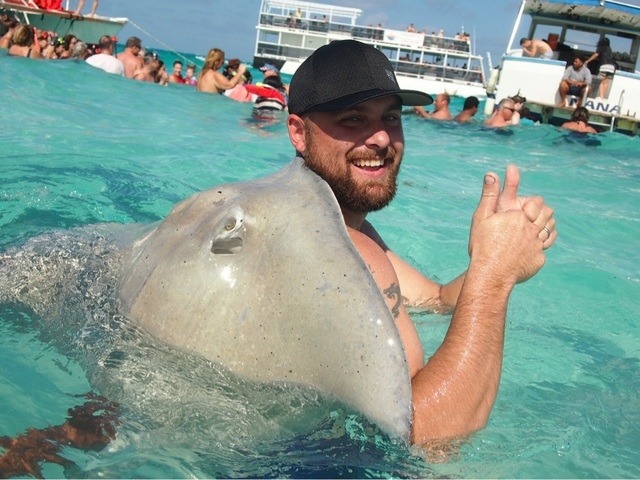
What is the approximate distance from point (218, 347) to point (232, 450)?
336 millimetres

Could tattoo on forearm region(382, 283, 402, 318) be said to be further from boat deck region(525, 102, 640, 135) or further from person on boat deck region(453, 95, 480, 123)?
boat deck region(525, 102, 640, 135)

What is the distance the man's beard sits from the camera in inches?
100.0

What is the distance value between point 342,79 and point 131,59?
56.1 ft

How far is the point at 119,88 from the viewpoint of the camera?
50.6 feet

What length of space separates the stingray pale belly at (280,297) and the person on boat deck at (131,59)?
16828mm

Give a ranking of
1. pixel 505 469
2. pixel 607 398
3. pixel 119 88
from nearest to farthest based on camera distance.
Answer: pixel 505 469, pixel 607 398, pixel 119 88

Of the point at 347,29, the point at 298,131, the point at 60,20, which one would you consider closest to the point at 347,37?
the point at 347,29

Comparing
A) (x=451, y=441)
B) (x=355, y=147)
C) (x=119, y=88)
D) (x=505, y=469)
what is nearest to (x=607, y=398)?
(x=505, y=469)

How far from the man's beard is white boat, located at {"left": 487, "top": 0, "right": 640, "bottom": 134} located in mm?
17076

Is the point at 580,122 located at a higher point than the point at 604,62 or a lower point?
lower

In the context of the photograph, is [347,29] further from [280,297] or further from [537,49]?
[280,297]

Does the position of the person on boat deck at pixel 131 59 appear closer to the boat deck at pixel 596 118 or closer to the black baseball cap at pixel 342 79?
the boat deck at pixel 596 118

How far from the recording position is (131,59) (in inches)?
718

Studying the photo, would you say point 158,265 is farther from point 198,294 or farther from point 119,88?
point 119,88
